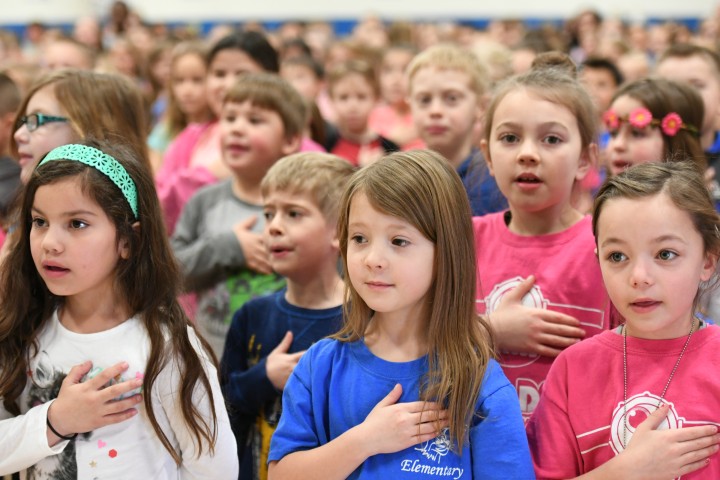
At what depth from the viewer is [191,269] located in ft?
11.0

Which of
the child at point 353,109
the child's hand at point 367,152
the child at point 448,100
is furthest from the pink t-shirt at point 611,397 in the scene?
the child at point 353,109

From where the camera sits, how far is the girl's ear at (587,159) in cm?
270

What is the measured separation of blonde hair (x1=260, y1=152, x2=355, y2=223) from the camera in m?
2.85

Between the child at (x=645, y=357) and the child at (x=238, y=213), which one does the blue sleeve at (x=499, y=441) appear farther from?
the child at (x=238, y=213)

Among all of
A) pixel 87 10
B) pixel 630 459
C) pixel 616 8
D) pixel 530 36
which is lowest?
pixel 630 459

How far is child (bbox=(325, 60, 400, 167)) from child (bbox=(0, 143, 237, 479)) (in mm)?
3515

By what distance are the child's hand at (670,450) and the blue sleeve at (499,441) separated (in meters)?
0.24

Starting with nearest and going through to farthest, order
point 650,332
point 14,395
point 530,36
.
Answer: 1. point 650,332
2. point 14,395
3. point 530,36

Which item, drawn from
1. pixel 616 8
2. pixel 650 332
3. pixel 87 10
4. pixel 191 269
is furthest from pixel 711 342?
pixel 87 10

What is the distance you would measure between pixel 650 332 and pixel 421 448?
2.10 ft

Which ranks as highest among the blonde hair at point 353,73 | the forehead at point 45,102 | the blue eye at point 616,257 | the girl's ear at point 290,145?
the blonde hair at point 353,73

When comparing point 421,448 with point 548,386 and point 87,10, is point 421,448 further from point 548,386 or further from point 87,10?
point 87,10

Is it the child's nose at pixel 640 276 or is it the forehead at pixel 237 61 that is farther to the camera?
the forehead at pixel 237 61

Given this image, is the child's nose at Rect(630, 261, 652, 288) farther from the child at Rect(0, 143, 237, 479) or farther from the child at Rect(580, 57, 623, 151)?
the child at Rect(580, 57, 623, 151)
